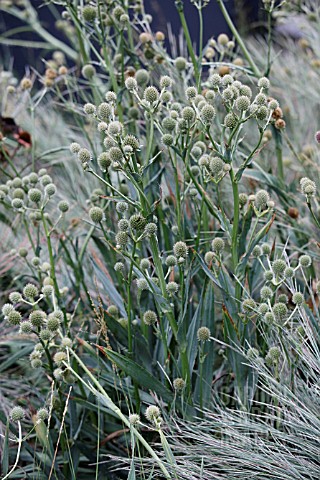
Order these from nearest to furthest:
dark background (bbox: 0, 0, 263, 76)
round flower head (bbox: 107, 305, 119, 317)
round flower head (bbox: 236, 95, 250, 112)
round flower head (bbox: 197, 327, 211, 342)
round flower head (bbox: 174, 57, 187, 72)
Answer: round flower head (bbox: 236, 95, 250, 112) < round flower head (bbox: 197, 327, 211, 342) < round flower head (bbox: 107, 305, 119, 317) < round flower head (bbox: 174, 57, 187, 72) < dark background (bbox: 0, 0, 263, 76)

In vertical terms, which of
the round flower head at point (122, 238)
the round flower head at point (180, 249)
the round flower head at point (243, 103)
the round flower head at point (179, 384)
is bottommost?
the round flower head at point (179, 384)

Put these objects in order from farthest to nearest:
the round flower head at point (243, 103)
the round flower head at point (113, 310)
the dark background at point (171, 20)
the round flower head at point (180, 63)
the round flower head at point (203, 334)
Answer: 1. the dark background at point (171, 20)
2. the round flower head at point (180, 63)
3. the round flower head at point (113, 310)
4. the round flower head at point (203, 334)
5. the round flower head at point (243, 103)

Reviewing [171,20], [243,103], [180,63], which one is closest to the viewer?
[243,103]

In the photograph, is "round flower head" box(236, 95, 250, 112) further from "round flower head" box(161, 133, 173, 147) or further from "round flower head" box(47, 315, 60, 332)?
"round flower head" box(47, 315, 60, 332)

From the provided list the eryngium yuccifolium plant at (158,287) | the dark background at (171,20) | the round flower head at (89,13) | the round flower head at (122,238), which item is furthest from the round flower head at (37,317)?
the dark background at (171,20)

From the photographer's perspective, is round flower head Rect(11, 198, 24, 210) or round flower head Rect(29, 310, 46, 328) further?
round flower head Rect(11, 198, 24, 210)

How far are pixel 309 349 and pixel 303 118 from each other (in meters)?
1.23

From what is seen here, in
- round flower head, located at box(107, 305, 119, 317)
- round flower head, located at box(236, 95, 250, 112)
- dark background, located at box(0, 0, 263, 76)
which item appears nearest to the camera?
round flower head, located at box(236, 95, 250, 112)

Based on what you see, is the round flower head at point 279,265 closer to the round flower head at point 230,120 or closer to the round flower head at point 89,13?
the round flower head at point 230,120

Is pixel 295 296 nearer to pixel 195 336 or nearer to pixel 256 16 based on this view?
pixel 195 336

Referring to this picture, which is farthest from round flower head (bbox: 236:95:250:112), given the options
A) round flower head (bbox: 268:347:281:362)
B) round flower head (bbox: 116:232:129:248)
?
round flower head (bbox: 268:347:281:362)

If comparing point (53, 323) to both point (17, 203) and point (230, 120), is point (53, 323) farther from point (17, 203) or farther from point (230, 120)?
point (230, 120)

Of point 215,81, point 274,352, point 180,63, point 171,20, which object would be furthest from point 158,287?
point 171,20

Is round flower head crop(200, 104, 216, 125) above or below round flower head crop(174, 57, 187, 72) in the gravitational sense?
below
